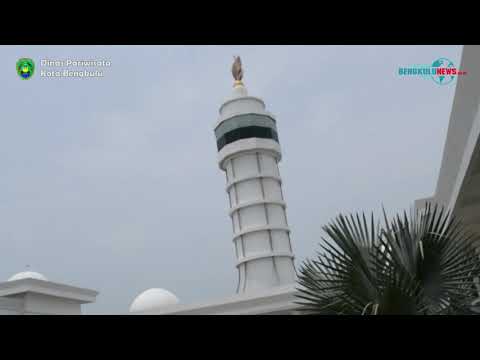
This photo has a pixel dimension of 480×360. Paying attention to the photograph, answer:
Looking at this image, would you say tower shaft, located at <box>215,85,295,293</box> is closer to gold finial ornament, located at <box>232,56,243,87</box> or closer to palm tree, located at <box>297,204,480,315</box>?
gold finial ornament, located at <box>232,56,243,87</box>

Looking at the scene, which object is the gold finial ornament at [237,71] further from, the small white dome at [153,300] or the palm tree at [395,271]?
the palm tree at [395,271]

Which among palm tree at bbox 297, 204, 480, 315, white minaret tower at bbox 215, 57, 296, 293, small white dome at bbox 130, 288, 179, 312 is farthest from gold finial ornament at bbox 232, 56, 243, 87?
palm tree at bbox 297, 204, 480, 315

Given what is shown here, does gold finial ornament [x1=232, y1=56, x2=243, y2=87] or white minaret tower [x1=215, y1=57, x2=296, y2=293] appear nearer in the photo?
white minaret tower [x1=215, y1=57, x2=296, y2=293]

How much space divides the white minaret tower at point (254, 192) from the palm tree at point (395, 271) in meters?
30.2

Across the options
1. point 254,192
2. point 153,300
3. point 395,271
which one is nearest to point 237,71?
point 254,192

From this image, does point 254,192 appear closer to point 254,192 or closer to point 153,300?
point 254,192

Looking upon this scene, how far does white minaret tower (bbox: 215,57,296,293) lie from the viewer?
121 ft

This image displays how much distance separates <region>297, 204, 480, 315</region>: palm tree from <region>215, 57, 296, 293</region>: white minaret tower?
30.2m

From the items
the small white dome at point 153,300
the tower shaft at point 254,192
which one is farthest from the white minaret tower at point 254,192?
A: the small white dome at point 153,300

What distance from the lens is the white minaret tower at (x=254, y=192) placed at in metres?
36.9
